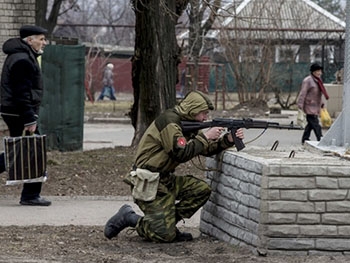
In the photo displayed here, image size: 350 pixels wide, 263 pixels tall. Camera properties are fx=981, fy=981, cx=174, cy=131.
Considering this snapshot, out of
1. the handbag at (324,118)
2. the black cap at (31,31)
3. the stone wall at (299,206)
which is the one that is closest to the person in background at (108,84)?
the handbag at (324,118)

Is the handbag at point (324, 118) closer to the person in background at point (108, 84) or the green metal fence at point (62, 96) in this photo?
the green metal fence at point (62, 96)

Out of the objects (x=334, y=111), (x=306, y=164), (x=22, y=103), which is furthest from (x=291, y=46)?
(x=306, y=164)

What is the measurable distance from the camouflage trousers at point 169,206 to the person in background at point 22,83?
2.43 metres

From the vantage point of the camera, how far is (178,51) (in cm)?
1429

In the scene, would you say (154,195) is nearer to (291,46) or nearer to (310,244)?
(310,244)

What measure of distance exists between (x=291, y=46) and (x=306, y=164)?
27.9m

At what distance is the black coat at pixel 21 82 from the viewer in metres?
10.1

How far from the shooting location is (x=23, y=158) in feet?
33.3

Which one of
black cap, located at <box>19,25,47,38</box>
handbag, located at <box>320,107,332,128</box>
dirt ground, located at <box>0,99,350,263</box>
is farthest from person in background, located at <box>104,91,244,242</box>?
handbag, located at <box>320,107,332,128</box>

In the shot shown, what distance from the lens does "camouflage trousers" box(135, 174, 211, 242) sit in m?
8.20

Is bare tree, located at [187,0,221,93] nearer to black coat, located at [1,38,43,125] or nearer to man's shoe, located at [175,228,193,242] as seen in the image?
black coat, located at [1,38,43,125]

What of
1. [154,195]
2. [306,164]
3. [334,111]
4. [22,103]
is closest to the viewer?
[306,164]

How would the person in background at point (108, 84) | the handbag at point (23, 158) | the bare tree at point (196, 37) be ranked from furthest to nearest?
the person in background at point (108, 84) → the bare tree at point (196, 37) → the handbag at point (23, 158)

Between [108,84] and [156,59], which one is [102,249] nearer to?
[156,59]
